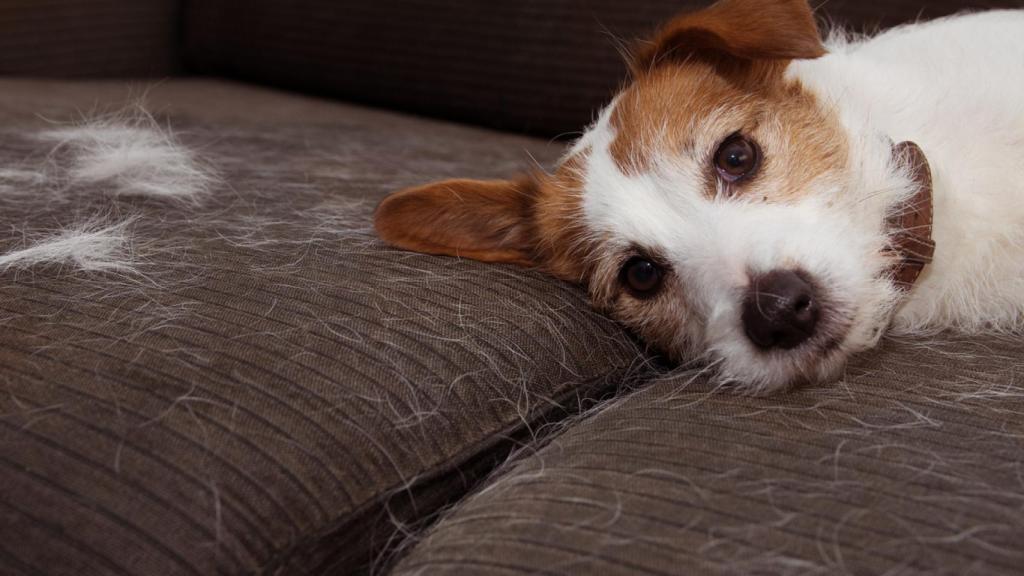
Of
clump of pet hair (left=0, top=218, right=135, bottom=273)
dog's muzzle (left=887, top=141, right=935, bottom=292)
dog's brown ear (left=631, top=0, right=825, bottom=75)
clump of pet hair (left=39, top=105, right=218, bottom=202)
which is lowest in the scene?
dog's muzzle (left=887, top=141, right=935, bottom=292)

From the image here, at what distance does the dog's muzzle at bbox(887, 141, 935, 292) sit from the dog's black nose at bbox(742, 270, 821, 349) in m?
0.20

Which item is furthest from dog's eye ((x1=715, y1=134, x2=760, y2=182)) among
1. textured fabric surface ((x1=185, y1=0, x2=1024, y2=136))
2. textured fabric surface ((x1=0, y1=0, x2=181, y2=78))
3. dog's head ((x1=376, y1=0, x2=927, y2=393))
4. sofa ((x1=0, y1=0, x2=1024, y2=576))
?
textured fabric surface ((x1=0, y1=0, x2=181, y2=78))

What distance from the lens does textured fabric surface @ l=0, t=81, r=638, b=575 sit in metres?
0.83

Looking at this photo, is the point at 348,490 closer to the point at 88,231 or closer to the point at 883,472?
the point at 883,472

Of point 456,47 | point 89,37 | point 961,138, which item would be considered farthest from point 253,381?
point 89,37

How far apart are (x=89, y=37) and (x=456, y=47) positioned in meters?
1.20

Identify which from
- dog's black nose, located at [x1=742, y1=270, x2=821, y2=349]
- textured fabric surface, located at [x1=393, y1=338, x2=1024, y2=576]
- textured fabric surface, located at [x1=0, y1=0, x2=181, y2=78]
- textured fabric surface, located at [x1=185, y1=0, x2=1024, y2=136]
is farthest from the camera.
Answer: textured fabric surface, located at [x1=0, y1=0, x2=181, y2=78]

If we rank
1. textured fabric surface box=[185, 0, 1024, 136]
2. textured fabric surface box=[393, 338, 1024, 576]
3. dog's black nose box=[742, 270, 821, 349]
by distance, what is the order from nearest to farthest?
1. textured fabric surface box=[393, 338, 1024, 576]
2. dog's black nose box=[742, 270, 821, 349]
3. textured fabric surface box=[185, 0, 1024, 136]

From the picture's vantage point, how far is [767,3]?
1.29m

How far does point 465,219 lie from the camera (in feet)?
4.61

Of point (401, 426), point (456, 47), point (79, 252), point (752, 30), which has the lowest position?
point (401, 426)

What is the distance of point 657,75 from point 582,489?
793 millimetres

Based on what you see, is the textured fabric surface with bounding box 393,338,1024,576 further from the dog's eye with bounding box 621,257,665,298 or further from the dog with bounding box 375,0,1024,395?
the dog's eye with bounding box 621,257,665,298

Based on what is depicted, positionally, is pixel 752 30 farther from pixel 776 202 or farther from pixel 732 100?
pixel 776 202
